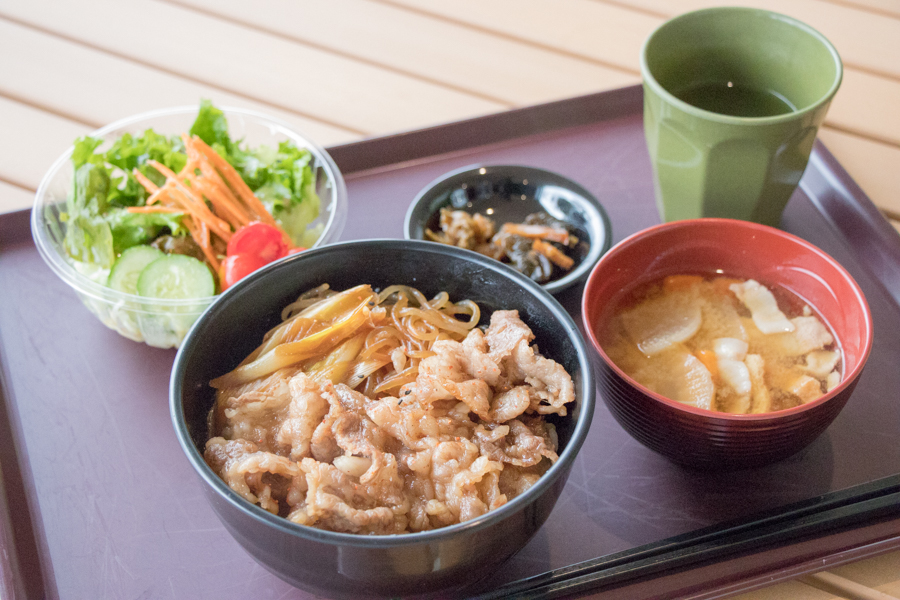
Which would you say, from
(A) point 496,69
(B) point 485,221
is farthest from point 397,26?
(B) point 485,221

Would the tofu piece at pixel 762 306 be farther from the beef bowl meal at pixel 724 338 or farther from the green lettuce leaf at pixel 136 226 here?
the green lettuce leaf at pixel 136 226

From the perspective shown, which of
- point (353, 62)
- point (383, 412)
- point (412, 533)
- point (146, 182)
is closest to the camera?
point (412, 533)

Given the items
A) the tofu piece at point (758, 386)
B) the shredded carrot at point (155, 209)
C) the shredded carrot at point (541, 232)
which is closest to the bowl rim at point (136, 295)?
the shredded carrot at point (155, 209)

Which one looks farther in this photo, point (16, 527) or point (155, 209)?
point (155, 209)

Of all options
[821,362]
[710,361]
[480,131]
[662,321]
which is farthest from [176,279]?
[821,362]

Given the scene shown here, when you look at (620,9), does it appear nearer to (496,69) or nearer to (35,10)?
(496,69)

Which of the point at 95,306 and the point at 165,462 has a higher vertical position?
the point at 95,306

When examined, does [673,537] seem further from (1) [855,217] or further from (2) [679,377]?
Answer: (1) [855,217]

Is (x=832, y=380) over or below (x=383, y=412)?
below
